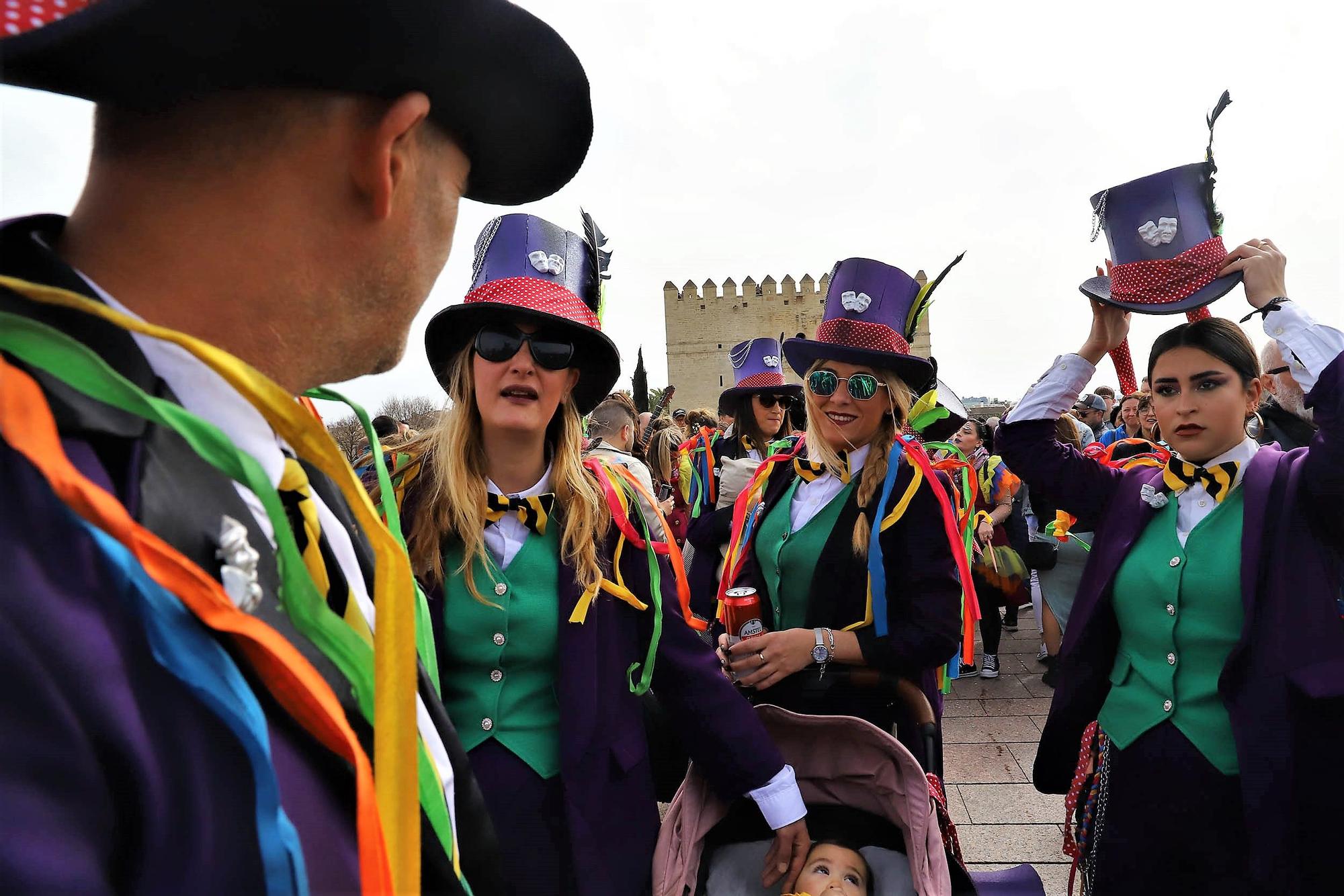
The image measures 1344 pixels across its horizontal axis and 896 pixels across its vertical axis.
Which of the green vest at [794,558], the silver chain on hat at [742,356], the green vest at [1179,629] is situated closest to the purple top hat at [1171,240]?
the green vest at [1179,629]

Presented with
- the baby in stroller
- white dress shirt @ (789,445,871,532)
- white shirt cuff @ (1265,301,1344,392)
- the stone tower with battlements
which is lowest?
the baby in stroller

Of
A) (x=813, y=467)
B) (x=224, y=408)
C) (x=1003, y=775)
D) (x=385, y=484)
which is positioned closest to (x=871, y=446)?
(x=813, y=467)

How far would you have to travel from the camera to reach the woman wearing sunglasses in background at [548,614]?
1.86 metres

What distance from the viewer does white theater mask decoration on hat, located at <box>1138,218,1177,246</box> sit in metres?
2.55

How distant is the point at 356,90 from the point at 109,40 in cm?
23

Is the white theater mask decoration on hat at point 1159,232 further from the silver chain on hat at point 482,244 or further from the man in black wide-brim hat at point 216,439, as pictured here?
the man in black wide-brim hat at point 216,439

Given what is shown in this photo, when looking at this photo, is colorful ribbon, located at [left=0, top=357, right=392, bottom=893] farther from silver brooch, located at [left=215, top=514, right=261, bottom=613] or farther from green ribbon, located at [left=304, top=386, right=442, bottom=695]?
green ribbon, located at [left=304, top=386, right=442, bottom=695]

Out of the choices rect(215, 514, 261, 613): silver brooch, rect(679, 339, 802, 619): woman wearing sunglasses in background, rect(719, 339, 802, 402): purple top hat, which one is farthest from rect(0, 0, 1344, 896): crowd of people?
rect(719, 339, 802, 402): purple top hat

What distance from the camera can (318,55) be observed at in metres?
0.81

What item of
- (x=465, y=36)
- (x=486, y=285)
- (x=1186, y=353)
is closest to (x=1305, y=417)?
(x=1186, y=353)

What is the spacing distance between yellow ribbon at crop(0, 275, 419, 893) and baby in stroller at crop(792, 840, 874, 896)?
159 cm

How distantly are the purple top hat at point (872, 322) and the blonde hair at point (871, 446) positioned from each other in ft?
0.21

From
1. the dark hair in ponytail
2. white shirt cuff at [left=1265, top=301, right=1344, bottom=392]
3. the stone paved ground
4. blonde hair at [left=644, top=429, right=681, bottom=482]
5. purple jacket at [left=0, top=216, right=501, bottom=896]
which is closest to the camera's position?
purple jacket at [left=0, top=216, right=501, bottom=896]

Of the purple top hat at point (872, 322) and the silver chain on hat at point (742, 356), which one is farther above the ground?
the silver chain on hat at point (742, 356)
